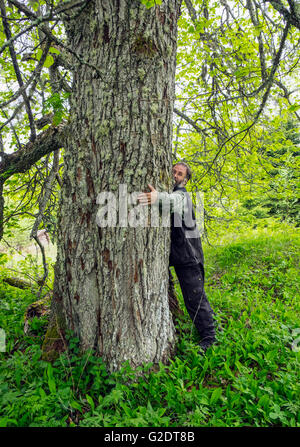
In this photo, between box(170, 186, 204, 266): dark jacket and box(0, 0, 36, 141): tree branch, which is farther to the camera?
box(170, 186, 204, 266): dark jacket

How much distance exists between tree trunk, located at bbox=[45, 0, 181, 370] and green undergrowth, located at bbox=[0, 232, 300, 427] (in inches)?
8.7

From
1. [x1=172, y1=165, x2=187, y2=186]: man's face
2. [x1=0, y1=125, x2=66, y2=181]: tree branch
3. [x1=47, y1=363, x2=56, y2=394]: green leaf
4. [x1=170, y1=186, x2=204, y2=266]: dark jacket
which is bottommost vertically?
[x1=47, y1=363, x2=56, y2=394]: green leaf

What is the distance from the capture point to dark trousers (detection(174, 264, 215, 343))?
2805 mm

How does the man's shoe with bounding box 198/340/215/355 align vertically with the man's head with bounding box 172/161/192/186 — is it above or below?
below

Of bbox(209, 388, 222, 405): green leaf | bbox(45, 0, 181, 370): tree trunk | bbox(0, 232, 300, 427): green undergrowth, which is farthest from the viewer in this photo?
bbox(45, 0, 181, 370): tree trunk

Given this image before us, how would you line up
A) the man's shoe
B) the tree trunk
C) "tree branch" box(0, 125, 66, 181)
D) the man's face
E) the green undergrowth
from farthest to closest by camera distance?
the man's face, "tree branch" box(0, 125, 66, 181), the man's shoe, the tree trunk, the green undergrowth

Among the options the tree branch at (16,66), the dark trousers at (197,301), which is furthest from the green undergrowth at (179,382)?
the tree branch at (16,66)

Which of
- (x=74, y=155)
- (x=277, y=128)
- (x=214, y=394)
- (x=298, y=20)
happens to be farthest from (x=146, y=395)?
(x=277, y=128)

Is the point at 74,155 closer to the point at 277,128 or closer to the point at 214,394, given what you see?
the point at 214,394

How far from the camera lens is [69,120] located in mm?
2518

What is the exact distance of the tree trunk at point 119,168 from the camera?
2178mm

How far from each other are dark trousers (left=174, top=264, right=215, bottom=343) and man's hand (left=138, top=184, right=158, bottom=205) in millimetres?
958

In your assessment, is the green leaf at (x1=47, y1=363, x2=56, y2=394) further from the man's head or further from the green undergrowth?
the man's head

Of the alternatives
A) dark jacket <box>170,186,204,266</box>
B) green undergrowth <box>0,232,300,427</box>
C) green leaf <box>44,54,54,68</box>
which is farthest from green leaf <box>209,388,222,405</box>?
green leaf <box>44,54,54,68</box>
